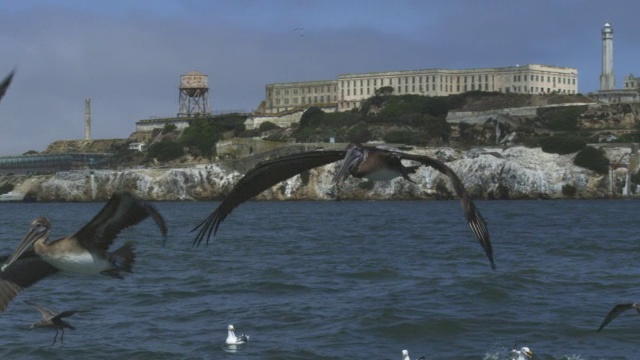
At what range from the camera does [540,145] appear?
4409 inches

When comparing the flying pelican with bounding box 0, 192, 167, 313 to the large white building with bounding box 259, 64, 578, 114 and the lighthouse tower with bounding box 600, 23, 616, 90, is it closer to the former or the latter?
the large white building with bounding box 259, 64, 578, 114

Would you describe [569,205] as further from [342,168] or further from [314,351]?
[342,168]

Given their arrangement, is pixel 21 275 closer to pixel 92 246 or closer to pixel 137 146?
pixel 92 246

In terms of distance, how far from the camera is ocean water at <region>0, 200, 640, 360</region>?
24.3 m

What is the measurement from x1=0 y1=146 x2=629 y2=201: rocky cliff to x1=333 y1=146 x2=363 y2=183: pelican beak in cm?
8332

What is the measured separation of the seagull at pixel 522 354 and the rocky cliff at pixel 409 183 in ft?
233

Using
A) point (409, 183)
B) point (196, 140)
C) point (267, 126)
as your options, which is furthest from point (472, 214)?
point (267, 126)

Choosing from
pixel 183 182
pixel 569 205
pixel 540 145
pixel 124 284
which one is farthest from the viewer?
pixel 183 182

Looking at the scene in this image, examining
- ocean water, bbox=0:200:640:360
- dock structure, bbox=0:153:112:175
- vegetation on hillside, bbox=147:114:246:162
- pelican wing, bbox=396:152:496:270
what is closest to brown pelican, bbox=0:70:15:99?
pelican wing, bbox=396:152:496:270

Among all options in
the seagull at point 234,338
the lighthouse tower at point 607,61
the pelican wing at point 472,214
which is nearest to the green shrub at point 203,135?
the lighthouse tower at point 607,61

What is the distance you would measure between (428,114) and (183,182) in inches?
1479

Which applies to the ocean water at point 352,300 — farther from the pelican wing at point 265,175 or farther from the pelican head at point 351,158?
the pelican wing at point 265,175

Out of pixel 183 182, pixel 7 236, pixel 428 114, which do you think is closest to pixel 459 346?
pixel 7 236

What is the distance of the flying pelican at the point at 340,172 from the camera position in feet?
27.4
